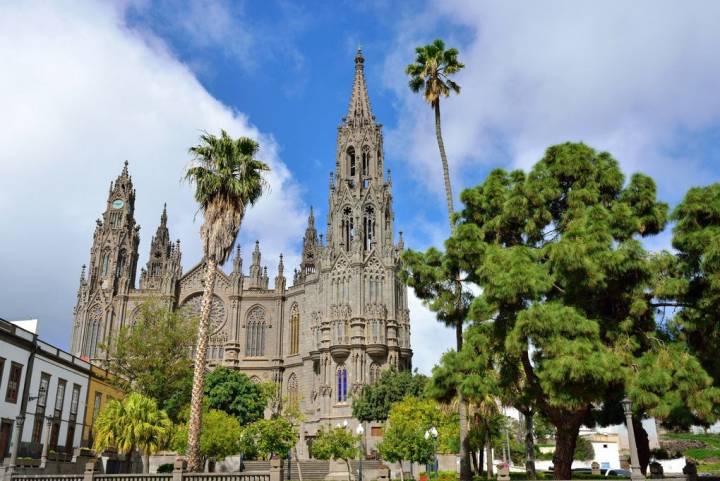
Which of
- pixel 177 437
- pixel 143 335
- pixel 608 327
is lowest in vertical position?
pixel 177 437

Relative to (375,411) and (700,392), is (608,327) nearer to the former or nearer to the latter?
(700,392)

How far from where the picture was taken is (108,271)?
7206 centimetres

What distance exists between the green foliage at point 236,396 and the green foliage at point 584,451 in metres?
36.2

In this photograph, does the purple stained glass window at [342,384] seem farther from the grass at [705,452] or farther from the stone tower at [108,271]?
the grass at [705,452]

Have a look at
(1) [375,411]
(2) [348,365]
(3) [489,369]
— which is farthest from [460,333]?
→ (2) [348,365]

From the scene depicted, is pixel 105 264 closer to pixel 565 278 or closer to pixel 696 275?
pixel 565 278

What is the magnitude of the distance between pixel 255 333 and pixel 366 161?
22.4 meters

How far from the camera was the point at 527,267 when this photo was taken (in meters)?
19.4

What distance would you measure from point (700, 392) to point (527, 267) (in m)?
5.97

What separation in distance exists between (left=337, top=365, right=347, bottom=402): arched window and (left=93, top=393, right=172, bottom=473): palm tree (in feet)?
89.8

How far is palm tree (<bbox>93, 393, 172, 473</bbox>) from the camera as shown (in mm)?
30016

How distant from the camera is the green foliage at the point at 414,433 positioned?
34.6m

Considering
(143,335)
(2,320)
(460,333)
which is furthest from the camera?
(143,335)

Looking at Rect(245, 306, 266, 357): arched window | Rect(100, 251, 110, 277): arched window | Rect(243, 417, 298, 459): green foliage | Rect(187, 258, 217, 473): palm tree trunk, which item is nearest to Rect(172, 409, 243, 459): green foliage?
Rect(243, 417, 298, 459): green foliage
